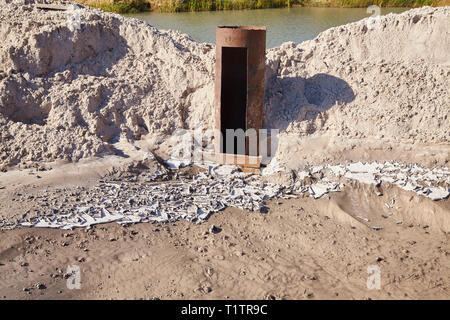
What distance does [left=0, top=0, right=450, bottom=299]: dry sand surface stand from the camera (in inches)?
184

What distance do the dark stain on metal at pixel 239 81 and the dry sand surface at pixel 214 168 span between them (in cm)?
35

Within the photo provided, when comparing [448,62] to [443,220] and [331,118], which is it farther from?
[443,220]

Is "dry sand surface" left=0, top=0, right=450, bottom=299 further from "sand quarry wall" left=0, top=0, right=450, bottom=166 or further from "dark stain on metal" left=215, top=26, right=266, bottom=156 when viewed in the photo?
"dark stain on metal" left=215, top=26, right=266, bottom=156

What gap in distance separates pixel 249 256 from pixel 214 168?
6.88ft

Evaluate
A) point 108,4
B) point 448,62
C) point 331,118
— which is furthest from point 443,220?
point 108,4

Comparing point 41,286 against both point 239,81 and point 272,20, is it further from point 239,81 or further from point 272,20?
point 272,20

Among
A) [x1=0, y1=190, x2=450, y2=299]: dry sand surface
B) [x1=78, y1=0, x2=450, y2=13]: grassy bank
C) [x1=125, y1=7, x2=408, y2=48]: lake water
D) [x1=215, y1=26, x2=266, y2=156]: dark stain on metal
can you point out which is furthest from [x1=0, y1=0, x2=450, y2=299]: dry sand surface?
[x1=78, y1=0, x2=450, y2=13]: grassy bank

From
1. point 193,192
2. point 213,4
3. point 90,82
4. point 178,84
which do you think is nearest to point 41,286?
point 193,192

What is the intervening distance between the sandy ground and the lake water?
6353 mm

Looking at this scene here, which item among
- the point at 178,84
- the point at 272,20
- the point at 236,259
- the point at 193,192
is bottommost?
the point at 236,259

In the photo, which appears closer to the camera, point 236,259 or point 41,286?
point 41,286

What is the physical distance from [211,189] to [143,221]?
112 cm

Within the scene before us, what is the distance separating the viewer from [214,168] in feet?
→ 22.2

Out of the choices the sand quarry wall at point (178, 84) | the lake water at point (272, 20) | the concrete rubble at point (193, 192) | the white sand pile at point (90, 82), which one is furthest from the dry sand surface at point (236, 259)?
the lake water at point (272, 20)
